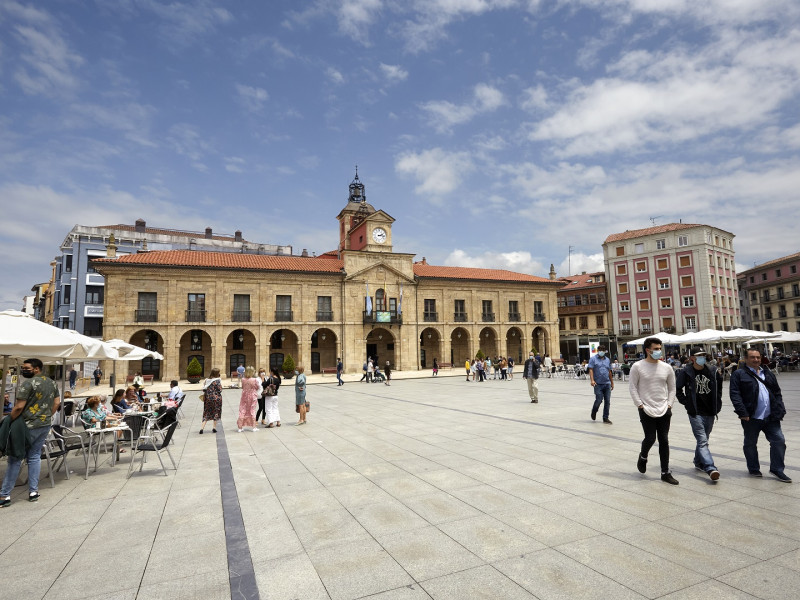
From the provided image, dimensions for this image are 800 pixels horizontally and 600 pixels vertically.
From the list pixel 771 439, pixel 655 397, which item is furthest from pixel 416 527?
pixel 771 439

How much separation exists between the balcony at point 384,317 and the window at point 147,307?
51.7 ft

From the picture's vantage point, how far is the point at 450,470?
6.62 m

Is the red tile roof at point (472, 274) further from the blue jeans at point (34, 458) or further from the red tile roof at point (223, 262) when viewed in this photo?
the blue jeans at point (34, 458)

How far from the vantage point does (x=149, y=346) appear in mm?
33250

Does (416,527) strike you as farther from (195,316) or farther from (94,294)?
(94,294)

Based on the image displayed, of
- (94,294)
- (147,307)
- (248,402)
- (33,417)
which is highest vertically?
(94,294)

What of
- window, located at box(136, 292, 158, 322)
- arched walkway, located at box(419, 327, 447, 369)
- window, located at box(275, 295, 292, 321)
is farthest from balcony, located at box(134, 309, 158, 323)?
arched walkway, located at box(419, 327, 447, 369)

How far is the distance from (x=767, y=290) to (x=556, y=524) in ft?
205

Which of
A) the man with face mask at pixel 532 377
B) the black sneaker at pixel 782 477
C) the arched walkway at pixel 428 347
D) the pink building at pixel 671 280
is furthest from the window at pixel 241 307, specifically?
the pink building at pixel 671 280

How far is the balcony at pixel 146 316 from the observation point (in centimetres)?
3179

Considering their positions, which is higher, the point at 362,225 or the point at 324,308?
the point at 362,225

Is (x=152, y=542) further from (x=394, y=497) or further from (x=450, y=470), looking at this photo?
(x=450, y=470)

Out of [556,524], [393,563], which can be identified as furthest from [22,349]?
[556,524]

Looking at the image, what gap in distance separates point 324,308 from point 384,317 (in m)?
5.15
